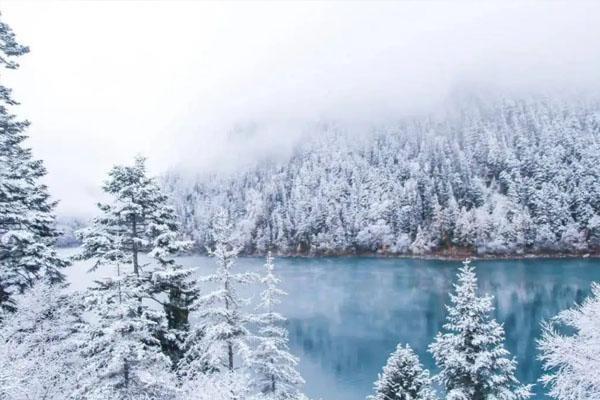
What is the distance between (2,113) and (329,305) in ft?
248

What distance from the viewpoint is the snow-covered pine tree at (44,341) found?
1387cm

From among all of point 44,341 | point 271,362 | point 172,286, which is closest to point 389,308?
point 271,362

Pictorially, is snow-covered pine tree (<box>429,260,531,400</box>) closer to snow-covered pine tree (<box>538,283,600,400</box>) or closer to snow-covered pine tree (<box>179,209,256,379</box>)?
snow-covered pine tree (<box>538,283,600,400</box>)

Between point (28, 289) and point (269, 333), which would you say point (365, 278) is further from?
point (28, 289)

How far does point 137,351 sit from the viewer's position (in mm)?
15016

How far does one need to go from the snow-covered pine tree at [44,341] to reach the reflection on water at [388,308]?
113ft

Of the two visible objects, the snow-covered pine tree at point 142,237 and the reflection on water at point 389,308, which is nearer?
the snow-covered pine tree at point 142,237

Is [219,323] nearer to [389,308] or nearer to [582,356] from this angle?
[582,356]

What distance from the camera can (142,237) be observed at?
1948cm

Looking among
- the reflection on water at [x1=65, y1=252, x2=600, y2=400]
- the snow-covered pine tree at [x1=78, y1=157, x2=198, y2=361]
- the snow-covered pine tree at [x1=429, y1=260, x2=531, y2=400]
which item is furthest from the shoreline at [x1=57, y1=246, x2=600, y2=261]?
the snow-covered pine tree at [x1=78, y1=157, x2=198, y2=361]

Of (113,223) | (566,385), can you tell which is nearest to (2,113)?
(113,223)

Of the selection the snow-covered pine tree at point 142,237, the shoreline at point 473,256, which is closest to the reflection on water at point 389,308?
the shoreline at point 473,256

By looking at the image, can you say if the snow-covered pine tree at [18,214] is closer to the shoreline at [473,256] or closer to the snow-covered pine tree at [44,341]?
the snow-covered pine tree at [44,341]

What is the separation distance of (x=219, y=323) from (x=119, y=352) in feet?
19.0
